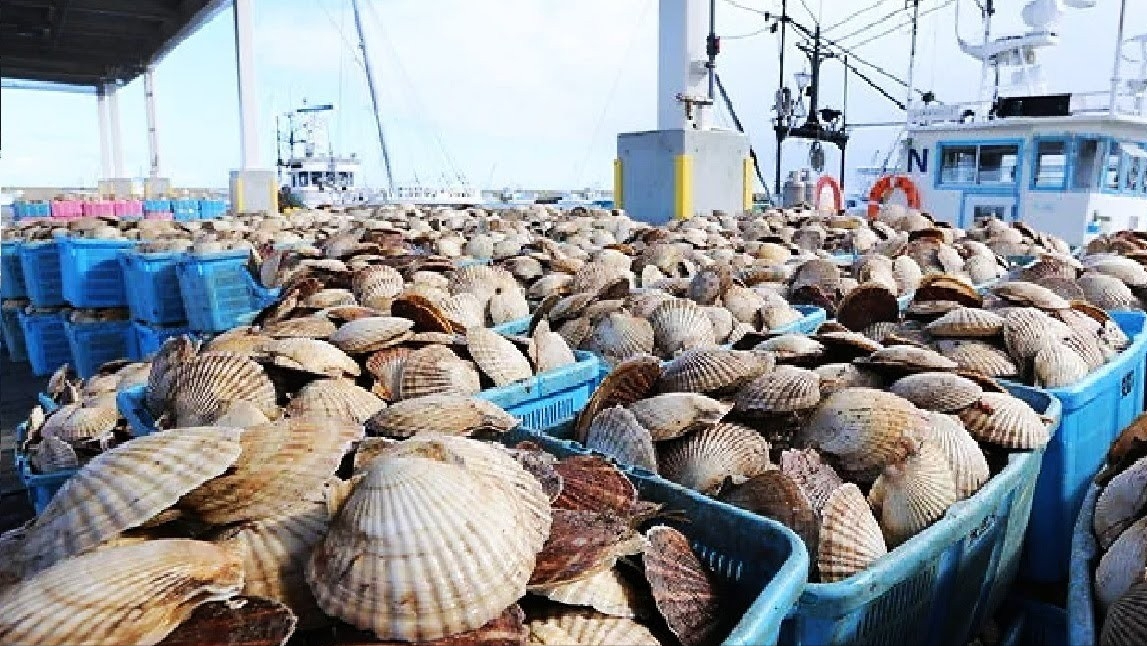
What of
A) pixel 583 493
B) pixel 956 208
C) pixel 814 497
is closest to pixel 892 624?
pixel 814 497

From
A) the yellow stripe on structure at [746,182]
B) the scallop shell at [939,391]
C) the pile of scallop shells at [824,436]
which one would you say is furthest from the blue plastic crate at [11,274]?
the scallop shell at [939,391]

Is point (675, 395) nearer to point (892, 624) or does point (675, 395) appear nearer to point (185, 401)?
→ point (892, 624)

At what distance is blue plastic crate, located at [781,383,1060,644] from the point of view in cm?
147

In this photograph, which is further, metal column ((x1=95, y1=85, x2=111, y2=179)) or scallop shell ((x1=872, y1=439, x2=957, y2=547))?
metal column ((x1=95, y1=85, x2=111, y2=179))

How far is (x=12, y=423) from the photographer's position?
7191 millimetres

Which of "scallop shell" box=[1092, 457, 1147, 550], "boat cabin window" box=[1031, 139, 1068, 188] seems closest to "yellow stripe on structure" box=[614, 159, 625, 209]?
"boat cabin window" box=[1031, 139, 1068, 188]

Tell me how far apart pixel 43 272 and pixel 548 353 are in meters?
7.95

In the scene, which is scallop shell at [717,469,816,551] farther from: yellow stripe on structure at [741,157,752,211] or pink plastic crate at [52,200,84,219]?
pink plastic crate at [52,200,84,219]

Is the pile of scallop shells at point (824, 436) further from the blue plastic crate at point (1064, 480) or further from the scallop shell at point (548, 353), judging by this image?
the scallop shell at point (548, 353)

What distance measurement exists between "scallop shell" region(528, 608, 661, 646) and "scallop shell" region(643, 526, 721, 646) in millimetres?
60

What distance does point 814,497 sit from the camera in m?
1.88

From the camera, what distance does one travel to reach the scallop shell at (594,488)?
1656 millimetres

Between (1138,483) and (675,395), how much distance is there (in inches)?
47.3

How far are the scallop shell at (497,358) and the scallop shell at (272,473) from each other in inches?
44.5
